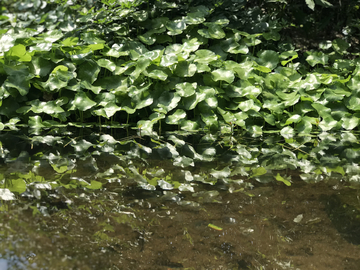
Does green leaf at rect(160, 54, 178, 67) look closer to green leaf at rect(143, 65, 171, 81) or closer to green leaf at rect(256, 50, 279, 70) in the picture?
green leaf at rect(143, 65, 171, 81)

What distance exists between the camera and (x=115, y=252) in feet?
3.05

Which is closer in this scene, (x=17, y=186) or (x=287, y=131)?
(x=17, y=186)

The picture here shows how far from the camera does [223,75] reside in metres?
2.39

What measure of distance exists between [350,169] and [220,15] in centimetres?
171

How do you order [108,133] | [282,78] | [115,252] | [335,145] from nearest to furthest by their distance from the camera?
[115,252] < [335,145] < [108,133] < [282,78]

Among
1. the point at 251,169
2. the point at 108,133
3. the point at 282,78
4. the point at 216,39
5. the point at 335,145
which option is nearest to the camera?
the point at 251,169

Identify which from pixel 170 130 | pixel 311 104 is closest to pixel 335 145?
pixel 311 104

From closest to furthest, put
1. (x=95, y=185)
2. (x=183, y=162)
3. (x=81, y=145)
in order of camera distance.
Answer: (x=95, y=185), (x=183, y=162), (x=81, y=145)

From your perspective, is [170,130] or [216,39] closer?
[170,130]

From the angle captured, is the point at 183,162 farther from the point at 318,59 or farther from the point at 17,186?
the point at 318,59

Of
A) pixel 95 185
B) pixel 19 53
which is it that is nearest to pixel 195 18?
pixel 19 53

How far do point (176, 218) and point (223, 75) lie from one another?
4.77ft

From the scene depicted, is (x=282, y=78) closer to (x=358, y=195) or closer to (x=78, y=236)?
(x=358, y=195)

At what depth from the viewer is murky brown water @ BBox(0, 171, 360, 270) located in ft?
2.98
